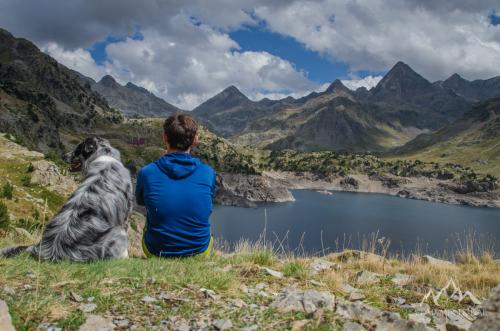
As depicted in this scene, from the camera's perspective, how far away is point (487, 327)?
11.9ft

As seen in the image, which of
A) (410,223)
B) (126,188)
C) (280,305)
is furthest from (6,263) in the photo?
(410,223)

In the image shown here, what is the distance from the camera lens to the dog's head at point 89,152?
29.3 feet

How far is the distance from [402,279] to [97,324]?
628cm

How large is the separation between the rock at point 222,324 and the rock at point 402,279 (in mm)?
4549

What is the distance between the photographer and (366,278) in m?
8.11

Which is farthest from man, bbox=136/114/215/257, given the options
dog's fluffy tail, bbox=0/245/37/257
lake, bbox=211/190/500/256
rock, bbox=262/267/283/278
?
lake, bbox=211/190/500/256

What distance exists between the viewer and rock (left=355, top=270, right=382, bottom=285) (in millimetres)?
7720

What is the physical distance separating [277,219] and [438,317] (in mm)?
149751

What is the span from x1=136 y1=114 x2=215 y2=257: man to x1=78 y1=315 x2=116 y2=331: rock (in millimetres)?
3540

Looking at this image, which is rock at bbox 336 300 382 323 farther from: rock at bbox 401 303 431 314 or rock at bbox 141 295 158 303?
rock at bbox 141 295 158 303

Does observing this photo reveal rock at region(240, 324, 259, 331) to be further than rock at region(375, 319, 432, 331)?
Yes

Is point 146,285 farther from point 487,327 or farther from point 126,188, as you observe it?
point 487,327

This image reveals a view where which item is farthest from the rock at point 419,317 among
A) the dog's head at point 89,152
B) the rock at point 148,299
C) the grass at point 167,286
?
the dog's head at point 89,152

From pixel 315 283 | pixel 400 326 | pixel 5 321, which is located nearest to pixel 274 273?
pixel 315 283
